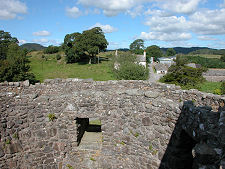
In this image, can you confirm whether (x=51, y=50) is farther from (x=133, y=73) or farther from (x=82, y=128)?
(x=82, y=128)

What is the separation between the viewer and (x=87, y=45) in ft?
165

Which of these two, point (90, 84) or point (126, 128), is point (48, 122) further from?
A: point (90, 84)

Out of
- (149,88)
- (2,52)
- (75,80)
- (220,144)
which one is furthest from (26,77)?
(2,52)

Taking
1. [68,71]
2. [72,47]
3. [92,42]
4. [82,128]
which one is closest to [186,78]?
[82,128]

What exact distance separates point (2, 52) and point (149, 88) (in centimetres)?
4144

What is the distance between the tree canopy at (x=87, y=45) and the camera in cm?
5028

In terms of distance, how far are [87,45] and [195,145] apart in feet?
161

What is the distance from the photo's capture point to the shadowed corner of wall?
2934 mm

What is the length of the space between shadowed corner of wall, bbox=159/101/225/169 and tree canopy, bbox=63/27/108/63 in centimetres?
4623

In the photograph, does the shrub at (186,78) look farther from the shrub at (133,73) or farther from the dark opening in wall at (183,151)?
the dark opening in wall at (183,151)

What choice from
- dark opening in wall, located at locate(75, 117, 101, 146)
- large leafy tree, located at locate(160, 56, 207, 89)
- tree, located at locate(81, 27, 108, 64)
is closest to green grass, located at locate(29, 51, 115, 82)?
tree, located at locate(81, 27, 108, 64)

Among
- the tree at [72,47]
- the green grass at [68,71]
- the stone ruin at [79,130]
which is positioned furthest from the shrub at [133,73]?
the tree at [72,47]

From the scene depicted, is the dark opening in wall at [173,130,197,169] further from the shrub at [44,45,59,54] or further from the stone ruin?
the shrub at [44,45,59,54]

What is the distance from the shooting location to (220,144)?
2938mm
